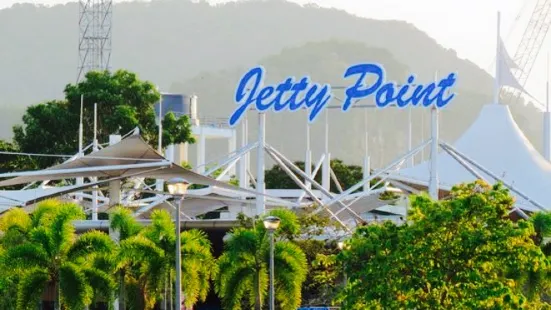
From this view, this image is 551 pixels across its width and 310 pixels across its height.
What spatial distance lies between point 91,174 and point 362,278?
62.8 ft

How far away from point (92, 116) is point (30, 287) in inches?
1979

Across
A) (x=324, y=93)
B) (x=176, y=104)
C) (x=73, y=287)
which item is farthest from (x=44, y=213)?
(x=176, y=104)

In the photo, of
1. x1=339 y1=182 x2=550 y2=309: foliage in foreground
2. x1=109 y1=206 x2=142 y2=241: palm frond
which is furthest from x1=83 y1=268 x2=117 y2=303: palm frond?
x1=339 y1=182 x2=550 y2=309: foliage in foreground

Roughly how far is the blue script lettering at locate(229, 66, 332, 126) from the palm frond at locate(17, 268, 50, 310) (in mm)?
21007

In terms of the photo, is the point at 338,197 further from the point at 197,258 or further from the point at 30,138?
the point at 30,138

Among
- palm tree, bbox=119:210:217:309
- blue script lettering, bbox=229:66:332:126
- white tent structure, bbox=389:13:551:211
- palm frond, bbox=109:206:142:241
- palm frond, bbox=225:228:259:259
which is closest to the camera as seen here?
palm tree, bbox=119:210:217:309

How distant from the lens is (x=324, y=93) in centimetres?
6625

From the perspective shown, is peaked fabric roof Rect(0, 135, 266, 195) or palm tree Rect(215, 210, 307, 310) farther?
peaked fabric roof Rect(0, 135, 266, 195)

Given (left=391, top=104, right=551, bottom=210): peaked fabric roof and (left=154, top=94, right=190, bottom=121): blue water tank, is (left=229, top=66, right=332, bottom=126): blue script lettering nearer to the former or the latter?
(left=391, top=104, right=551, bottom=210): peaked fabric roof

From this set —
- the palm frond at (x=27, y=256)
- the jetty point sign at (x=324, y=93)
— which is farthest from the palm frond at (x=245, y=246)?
the jetty point sign at (x=324, y=93)

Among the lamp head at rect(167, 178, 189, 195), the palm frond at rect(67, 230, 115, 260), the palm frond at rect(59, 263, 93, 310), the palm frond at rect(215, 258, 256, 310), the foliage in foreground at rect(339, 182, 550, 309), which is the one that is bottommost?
the palm frond at rect(215, 258, 256, 310)

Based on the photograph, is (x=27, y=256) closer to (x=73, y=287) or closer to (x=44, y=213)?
(x=73, y=287)

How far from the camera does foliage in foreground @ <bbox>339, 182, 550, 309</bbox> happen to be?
32.4 m

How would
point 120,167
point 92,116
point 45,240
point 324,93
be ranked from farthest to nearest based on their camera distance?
point 92,116 < point 324,93 < point 120,167 < point 45,240
